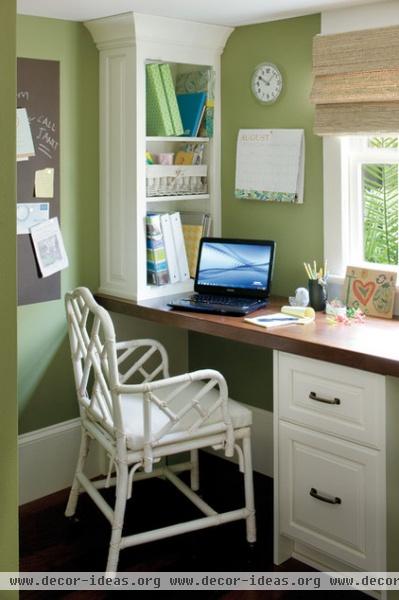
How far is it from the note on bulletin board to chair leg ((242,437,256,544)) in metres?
1.15

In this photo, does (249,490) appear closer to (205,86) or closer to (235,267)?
(235,267)

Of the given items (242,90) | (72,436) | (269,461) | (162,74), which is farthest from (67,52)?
(269,461)

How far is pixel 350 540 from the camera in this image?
2609 millimetres

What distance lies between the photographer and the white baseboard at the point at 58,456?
11.1ft

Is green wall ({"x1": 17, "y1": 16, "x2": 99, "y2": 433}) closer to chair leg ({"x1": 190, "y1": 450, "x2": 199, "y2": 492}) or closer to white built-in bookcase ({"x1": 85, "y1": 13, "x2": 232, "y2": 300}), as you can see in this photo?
white built-in bookcase ({"x1": 85, "y1": 13, "x2": 232, "y2": 300})

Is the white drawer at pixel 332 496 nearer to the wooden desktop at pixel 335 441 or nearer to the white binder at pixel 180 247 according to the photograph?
the wooden desktop at pixel 335 441

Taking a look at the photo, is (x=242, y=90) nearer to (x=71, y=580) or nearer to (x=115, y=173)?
(x=115, y=173)

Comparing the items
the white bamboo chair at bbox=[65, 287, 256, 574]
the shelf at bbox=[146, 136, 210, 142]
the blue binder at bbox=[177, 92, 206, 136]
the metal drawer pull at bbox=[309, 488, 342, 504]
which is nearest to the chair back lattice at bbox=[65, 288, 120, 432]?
the white bamboo chair at bbox=[65, 287, 256, 574]

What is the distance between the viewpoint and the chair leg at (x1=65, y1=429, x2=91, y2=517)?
313 centimetres

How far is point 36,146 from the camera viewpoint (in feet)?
10.6

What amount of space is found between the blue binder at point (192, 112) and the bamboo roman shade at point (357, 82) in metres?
0.64

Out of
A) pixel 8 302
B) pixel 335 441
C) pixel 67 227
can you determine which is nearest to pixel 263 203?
pixel 67 227

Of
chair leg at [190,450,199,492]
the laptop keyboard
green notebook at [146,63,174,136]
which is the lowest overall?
chair leg at [190,450,199,492]

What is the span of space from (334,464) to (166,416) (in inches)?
25.4
